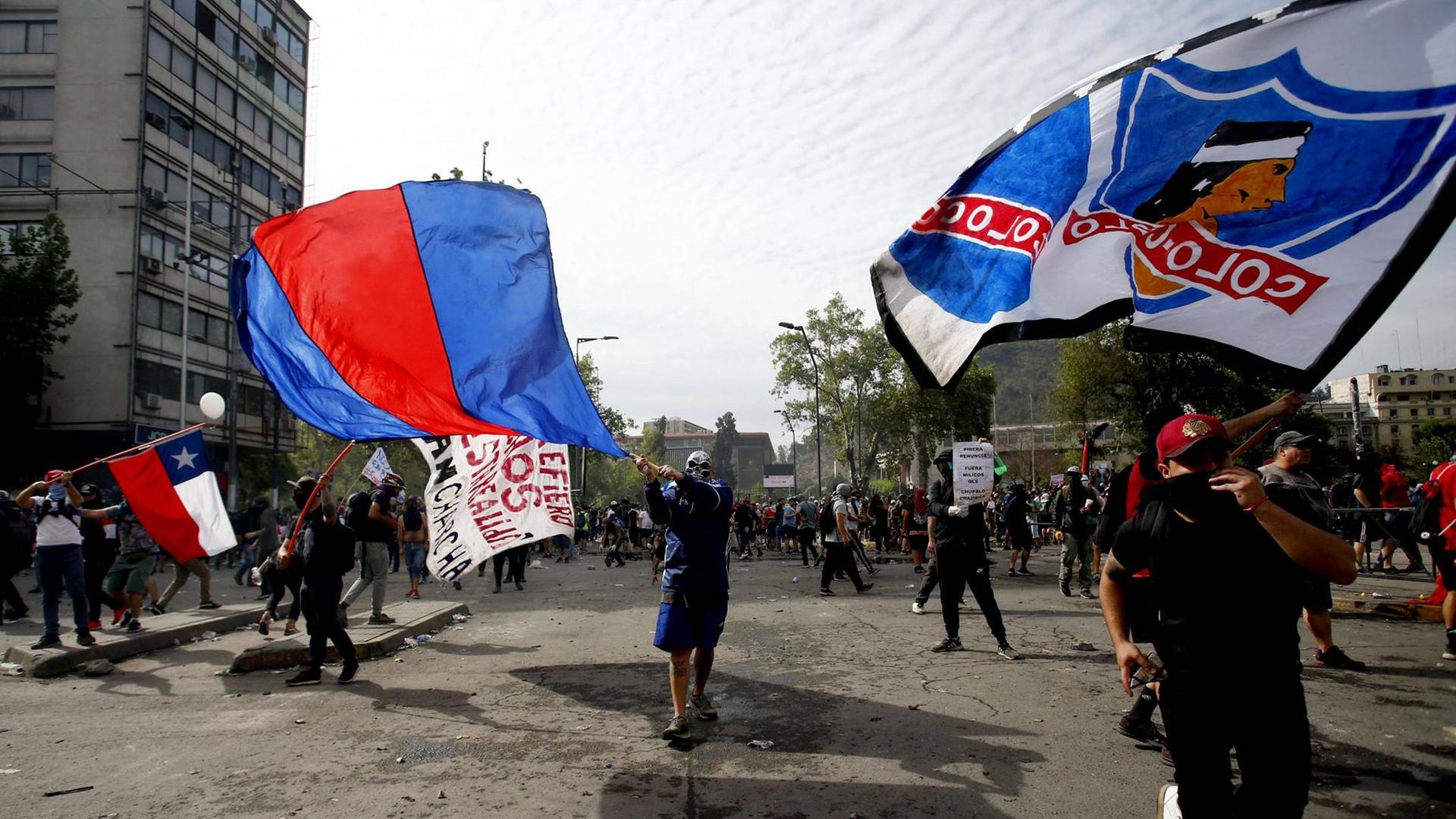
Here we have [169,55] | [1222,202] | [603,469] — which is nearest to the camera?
[1222,202]

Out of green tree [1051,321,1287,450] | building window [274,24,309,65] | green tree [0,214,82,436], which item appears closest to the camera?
green tree [0,214,82,436]

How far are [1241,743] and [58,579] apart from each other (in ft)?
33.0

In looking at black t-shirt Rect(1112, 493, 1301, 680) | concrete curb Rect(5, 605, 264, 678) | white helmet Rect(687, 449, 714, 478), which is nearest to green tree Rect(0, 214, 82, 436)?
concrete curb Rect(5, 605, 264, 678)

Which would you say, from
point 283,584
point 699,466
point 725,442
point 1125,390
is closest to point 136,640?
point 283,584

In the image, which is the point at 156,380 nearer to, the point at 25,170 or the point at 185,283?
the point at 185,283

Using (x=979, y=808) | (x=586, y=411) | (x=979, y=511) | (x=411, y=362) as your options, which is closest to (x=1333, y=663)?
(x=979, y=511)

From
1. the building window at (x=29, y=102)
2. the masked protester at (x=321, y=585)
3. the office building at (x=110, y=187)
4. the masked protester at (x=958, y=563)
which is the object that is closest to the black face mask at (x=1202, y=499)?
the masked protester at (x=958, y=563)

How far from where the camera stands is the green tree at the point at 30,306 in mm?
29094

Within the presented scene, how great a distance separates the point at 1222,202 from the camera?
3.49 m

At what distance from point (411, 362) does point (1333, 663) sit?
7594 mm

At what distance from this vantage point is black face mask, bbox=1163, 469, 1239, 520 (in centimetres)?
288

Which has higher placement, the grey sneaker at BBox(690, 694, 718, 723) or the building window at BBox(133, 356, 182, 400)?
the building window at BBox(133, 356, 182, 400)

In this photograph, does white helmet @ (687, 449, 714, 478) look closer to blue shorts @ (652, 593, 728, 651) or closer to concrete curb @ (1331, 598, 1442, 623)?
blue shorts @ (652, 593, 728, 651)

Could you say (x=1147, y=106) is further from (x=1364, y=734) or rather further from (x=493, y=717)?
(x=493, y=717)
